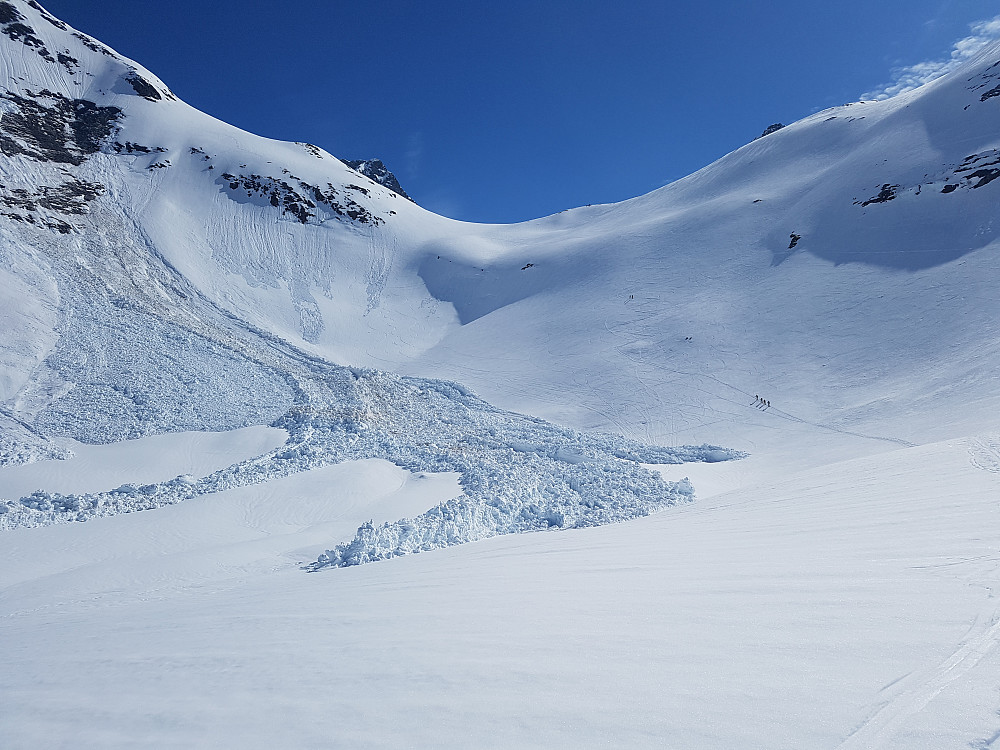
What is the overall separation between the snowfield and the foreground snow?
3 centimetres

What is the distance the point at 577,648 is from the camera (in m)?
3.01

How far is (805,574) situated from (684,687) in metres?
2.23

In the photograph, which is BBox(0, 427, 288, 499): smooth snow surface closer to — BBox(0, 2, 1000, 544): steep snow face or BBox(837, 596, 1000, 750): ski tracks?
BBox(0, 2, 1000, 544): steep snow face

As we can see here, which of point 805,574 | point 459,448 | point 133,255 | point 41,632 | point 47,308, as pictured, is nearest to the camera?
point 805,574

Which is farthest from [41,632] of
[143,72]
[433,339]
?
[143,72]

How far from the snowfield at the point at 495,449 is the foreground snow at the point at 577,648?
26 mm

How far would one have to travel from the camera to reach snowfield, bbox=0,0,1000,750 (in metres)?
2.60

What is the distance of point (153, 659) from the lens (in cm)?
360

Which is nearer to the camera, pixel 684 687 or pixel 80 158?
pixel 684 687

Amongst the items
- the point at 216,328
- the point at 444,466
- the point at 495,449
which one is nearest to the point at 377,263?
the point at 216,328

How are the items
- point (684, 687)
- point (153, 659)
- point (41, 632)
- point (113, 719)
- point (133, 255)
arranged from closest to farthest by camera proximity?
1. point (684, 687)
2. point (113, 719)
3. point (153, 659)
4. point (41, 632)
5. point (133, 255)

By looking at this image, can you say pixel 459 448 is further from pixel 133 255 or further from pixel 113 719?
pixel 133 255

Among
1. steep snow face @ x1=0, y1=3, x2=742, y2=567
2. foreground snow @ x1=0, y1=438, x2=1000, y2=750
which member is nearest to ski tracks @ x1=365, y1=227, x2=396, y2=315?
steep snow face @ x1=0, y1=3, x2=742, y2=567

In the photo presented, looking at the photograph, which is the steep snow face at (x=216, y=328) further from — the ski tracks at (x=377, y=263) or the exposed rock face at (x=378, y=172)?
the exposed rock face at (x=378, y=172)
